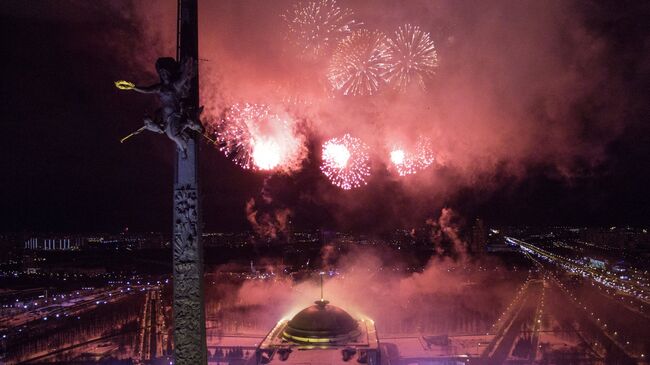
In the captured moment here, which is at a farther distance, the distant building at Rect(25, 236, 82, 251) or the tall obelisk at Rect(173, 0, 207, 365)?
the distant building at Rect(25, 236, 82, 251)

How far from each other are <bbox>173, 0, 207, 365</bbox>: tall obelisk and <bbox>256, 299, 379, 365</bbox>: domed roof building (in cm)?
1262

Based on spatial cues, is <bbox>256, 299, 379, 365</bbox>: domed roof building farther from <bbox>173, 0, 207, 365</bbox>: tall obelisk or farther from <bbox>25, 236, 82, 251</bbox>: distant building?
<bbox>25, 236, 82, 251</bbox>: distant building

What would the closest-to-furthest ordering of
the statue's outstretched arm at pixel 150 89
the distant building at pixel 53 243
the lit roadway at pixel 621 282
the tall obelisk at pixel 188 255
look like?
the statue's outstretched arm at pixel 150 89, the tall obelisk at pixel 188 255, the lit roadway at pixel 621 282, the distant building at pixel 53 243

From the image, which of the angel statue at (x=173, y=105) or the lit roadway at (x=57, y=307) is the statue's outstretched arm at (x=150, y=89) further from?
the lit roadway at (x=57, y=307)

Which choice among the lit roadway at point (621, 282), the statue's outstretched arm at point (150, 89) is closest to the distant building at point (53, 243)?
the lit roadway at point (621, 282)

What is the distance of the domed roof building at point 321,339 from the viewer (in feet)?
58.6

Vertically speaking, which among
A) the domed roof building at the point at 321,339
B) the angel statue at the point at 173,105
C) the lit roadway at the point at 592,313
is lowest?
the lit roadway at the point at 592,313

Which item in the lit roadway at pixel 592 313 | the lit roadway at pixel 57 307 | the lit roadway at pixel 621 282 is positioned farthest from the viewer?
the lit roadway at pixel 621 282

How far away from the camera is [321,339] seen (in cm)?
1947

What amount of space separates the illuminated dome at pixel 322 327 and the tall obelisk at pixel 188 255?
562 inches

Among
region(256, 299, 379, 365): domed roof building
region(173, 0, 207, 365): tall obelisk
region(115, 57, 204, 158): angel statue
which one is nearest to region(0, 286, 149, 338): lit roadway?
region(256, 299, 379, 365): domed roof building

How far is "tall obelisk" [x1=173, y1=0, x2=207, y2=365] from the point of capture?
18.7ft

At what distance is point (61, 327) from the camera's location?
3122 cm

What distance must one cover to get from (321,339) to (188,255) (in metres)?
14.7
